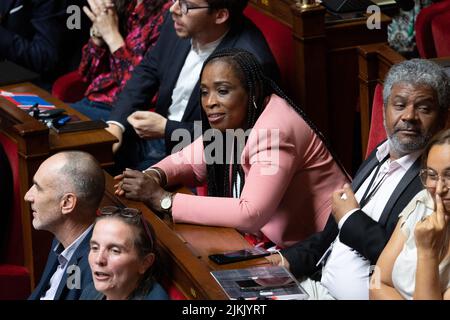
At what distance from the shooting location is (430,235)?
2.14 m

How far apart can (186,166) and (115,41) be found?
3.48 ft

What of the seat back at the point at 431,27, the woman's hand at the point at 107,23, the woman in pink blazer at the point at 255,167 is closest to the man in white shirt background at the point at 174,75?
the woman's hand at the point at 107,23

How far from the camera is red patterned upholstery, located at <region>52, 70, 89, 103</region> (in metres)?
4.38

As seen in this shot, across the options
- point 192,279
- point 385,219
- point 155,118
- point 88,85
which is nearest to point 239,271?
point 192,279

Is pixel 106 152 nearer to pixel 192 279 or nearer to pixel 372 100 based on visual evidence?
pixel 372 100

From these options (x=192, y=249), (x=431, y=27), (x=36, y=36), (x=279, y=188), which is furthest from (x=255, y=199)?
(x=36, y=36)

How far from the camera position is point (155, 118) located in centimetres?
351

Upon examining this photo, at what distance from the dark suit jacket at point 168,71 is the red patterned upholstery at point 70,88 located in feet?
2.04

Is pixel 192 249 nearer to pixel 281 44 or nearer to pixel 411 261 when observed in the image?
pixel 411 261

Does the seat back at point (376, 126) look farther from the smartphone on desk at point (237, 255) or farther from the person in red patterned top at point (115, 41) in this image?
the person in red patterned top at point (115, 41)

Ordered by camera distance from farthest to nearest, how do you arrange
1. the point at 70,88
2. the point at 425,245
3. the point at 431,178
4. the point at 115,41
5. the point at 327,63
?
1. the point at 70,88
2. the point at 115,41
3. the point at 327,63
4. the point at 431,178
5. the point at 425,245

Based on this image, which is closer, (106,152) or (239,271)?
(239,271)

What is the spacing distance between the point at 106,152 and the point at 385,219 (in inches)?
44.1

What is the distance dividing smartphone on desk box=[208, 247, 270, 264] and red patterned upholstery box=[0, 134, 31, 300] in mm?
897
